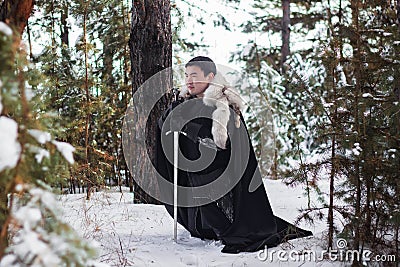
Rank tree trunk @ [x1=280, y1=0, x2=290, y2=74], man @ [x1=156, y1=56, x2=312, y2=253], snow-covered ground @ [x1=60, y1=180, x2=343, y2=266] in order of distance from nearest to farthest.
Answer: snow-covered ground @ [x1=60, y1=180, x2=343, y2=266] < man @ [x1=156, y1=56, x2=312, y2=253] < tree trunk @ [x1=280, y1=0, x2=290, y2=74]

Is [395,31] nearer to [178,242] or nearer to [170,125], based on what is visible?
[170,125]

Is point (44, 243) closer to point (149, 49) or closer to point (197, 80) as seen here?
point (197, 80)

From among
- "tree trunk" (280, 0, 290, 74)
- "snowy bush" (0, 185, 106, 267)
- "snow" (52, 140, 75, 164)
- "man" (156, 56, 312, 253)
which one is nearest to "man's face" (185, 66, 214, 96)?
"man" (156, 56, 312, 253)

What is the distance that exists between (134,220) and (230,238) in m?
1.25

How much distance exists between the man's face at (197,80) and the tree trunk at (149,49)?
1.51m

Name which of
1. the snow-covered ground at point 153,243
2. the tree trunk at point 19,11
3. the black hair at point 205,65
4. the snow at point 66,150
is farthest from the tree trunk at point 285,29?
the snow at point 66,150

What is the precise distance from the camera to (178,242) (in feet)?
17.0

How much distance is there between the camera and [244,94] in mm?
14516

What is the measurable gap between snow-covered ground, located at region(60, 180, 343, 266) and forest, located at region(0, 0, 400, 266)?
0.33 m

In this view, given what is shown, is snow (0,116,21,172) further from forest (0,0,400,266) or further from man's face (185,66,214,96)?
man's face (185,66,214,96)

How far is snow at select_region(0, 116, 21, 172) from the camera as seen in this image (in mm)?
1798

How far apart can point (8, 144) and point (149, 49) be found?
498 centimetres

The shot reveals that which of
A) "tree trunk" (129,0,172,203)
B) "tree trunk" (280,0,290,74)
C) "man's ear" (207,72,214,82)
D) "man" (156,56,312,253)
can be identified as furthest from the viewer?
"tree trunk" (280,0,290,74)

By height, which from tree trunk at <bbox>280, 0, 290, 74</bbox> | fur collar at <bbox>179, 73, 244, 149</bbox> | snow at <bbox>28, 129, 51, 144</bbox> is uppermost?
tree trunk at <bbox>280, 0, 290, 74</bbox>
